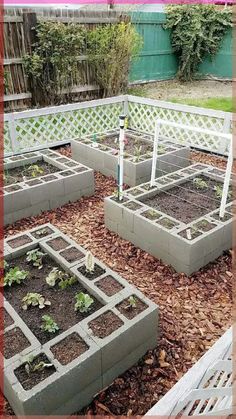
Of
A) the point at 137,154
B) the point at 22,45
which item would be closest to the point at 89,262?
the point at 137,154

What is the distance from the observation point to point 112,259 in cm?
320

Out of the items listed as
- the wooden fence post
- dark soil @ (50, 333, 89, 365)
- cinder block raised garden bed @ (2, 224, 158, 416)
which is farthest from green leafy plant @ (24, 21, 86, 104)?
dark soil @ (50, 333, 89, 365)

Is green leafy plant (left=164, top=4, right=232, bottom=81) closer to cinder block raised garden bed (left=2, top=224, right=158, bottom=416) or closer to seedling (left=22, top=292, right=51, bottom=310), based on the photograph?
cinder block raised garden bed (left=2, top=224, right=158, bottom=416)

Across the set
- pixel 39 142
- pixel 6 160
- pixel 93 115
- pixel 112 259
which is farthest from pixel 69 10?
pixel 112 259

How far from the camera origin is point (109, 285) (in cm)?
234

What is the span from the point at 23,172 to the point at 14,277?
7.25ft

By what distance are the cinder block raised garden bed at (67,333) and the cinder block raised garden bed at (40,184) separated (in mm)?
1189

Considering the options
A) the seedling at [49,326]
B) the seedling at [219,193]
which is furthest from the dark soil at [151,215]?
the seedling at [49,326]

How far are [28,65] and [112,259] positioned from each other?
16.6 feet

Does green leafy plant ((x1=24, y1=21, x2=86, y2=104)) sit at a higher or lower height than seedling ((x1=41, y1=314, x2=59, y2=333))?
higher

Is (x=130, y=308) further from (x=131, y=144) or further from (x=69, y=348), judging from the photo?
(x=131, y=144)

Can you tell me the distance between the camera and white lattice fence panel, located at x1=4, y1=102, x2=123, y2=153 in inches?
210

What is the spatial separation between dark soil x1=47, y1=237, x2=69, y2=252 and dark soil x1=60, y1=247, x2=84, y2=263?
7cm

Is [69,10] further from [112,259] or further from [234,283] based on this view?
[234,283]
